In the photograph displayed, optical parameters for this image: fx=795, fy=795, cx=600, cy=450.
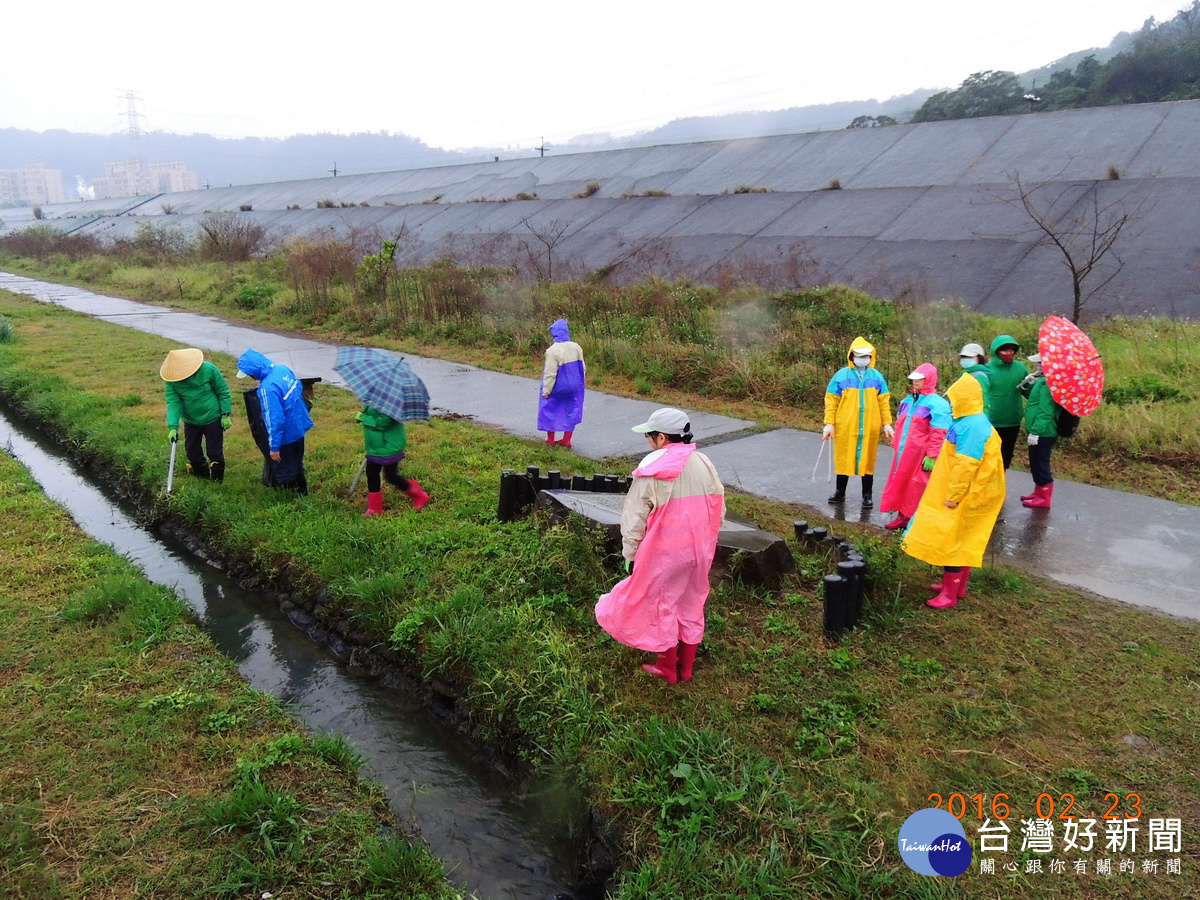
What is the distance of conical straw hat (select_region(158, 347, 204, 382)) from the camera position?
688 cm

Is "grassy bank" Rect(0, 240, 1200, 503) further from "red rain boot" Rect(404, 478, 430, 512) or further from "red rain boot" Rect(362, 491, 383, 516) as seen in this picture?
"red rain boot" Rect(362, 491, 383, 516)

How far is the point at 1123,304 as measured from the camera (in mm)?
11477

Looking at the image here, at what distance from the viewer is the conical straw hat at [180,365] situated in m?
6.88

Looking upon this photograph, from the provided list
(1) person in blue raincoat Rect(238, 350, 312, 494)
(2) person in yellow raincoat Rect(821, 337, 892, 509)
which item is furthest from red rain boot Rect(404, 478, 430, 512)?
(2) person in yellow raincoat Rect(821, 337, 892, 509)

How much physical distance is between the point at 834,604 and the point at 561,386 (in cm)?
441

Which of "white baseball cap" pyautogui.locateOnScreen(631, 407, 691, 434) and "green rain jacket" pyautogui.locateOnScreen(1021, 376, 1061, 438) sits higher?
"white baseball cap" pyautogui.locateOnScreen(631, 407, 691, 434)

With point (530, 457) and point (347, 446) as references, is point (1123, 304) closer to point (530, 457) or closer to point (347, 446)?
point (530, 457)

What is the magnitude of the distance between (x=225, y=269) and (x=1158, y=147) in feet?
81.6

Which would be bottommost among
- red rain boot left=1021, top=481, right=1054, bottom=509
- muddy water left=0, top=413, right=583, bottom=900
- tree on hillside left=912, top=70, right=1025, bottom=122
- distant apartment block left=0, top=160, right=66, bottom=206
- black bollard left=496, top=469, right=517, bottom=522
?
muddy water left=0, top=413, right=583, bottom=900

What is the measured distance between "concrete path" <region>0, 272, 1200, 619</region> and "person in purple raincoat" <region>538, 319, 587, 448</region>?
0.40m

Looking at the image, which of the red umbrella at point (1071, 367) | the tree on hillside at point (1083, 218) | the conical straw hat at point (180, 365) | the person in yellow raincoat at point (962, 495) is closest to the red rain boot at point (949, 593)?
the person in yellow raincoat at point (962, 495)

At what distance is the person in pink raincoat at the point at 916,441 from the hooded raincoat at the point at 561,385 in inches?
133

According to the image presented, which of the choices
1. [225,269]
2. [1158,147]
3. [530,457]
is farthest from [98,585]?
[225,269]

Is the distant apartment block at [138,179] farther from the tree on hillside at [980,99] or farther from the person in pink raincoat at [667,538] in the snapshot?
the person in pink raincoat at [667,538]
